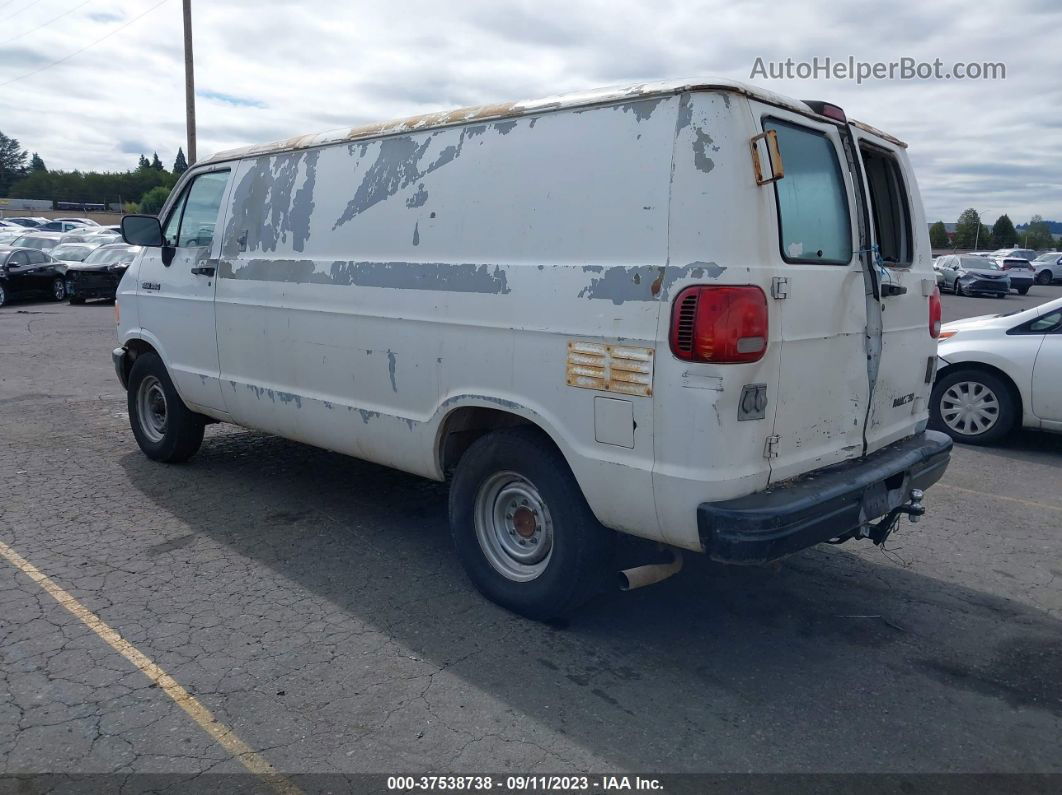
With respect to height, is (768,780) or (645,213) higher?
(645,213)

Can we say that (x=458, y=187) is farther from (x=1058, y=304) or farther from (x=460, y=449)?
(x=1058, y=304)

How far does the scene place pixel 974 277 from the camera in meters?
30.5

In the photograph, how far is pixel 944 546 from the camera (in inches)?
210

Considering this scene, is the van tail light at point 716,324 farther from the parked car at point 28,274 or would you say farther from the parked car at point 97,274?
the parked car at point 28,274

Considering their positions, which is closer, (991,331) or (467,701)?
(467,701)

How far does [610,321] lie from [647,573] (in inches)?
43.9

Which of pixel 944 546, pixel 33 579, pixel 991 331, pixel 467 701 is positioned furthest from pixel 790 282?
pixel 991 331

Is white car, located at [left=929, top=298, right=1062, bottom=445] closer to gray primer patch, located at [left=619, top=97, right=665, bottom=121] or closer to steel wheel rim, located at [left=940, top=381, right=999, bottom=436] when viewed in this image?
steel wheel rim, located at [left=940, top=381, right=999, bottom=436]

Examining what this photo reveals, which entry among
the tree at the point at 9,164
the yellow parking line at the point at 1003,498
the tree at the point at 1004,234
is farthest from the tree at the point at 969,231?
the tree at the point at 9,164

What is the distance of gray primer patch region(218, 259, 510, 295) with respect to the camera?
405 cm

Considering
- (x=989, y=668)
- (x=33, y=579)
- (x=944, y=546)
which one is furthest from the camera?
(x=944, y=546)

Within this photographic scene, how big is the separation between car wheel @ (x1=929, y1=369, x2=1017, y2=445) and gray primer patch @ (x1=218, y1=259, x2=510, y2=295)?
566 centimetres

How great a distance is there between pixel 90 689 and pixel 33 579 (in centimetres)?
134

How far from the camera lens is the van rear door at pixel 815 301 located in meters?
3.53
